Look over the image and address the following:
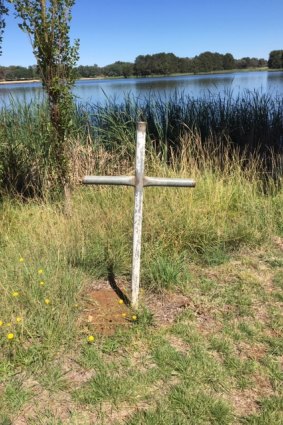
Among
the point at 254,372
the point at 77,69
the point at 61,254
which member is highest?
the point at 77,69

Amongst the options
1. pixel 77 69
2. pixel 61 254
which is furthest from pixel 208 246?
pixel 77 69

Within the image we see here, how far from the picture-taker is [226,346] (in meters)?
2.71

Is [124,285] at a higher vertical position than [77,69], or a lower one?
lower

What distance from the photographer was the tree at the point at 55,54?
4340 millimetres

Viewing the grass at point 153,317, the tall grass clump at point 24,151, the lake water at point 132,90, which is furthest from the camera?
the lake water at point 132,90

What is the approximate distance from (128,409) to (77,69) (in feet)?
12.1

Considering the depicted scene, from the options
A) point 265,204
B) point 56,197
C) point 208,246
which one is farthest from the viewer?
point 56,197

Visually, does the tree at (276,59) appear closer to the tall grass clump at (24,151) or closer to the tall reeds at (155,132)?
the tall reeds at (155,132)

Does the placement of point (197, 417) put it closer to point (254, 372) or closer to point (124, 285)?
point (254, 372)

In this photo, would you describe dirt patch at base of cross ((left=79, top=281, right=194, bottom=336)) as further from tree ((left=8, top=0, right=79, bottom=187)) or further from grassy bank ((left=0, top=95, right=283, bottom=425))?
tree ((left=8, top=0, right=79, bottom=187))

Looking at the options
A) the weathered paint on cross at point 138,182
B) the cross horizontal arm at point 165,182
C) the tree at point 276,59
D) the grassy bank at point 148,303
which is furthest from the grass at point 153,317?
the tree at point 276,59

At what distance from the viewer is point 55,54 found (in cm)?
445

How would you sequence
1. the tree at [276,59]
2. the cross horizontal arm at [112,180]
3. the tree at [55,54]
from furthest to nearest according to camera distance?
the tree at [276,59]
the tree at [55,54]
the cross horizontal arm at [112,180]

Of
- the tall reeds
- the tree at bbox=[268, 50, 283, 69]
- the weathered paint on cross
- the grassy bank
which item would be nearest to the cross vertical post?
the weathered paint on cross
